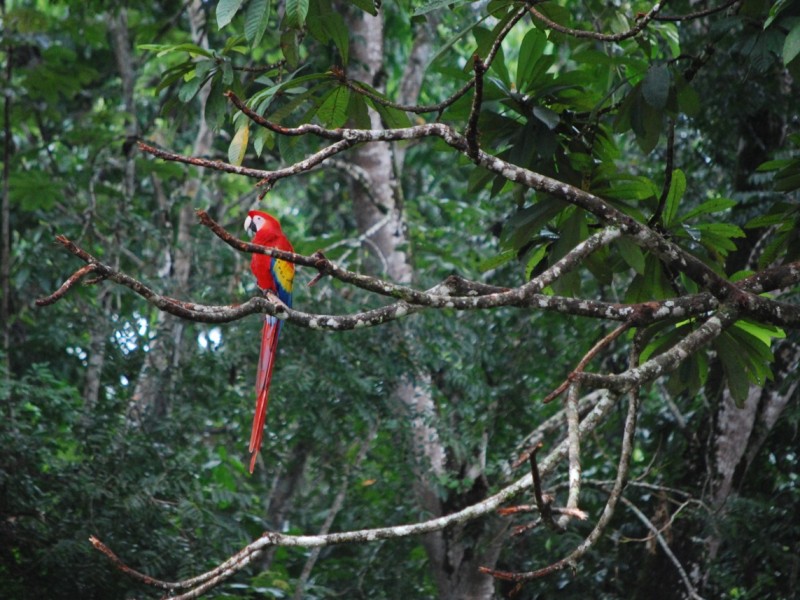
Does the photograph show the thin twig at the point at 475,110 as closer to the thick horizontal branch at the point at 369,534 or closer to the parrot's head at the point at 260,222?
the thick horizontal branch at the point at 369,534

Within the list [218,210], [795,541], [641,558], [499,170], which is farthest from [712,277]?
[218,210]

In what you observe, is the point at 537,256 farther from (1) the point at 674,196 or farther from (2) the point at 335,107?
(2) the point at 335,107

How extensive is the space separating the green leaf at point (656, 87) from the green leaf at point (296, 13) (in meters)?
0.84

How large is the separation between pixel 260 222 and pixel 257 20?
1.92m

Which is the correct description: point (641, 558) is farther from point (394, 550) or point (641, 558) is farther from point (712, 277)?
point (712, 277)

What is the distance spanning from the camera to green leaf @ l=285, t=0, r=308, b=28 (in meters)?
2.26

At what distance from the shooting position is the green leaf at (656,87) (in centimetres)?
239

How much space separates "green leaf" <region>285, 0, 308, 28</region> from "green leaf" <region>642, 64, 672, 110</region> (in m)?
0.84

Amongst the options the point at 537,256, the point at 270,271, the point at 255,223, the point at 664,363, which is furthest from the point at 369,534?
the point at 255,223

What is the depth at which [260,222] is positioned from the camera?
13.8 ft

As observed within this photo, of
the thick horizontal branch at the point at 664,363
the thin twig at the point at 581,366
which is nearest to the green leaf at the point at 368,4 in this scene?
the thin twig at the point at 581,366

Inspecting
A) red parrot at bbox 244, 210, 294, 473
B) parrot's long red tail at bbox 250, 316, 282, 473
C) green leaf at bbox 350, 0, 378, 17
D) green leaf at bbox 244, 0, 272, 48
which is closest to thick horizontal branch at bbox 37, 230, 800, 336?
green leaf at bbox 244, 0, 272, 48

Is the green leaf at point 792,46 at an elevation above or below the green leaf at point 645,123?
below

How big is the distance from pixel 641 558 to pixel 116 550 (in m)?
2.21
